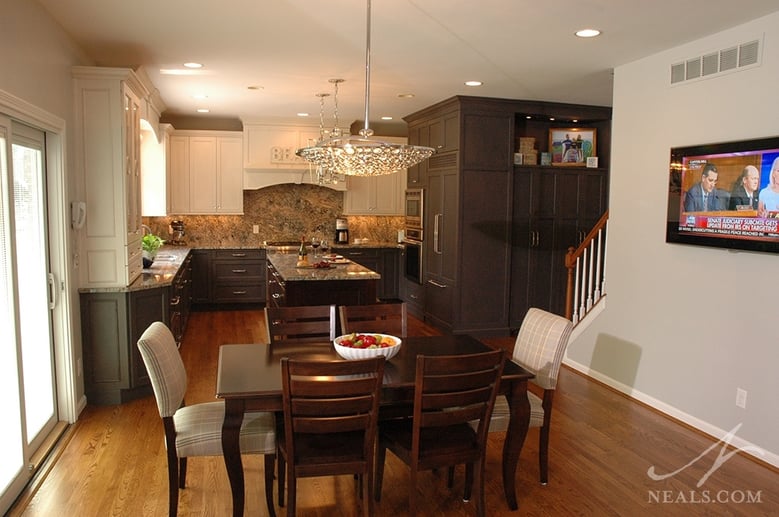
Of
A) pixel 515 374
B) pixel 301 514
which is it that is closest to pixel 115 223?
pixel 301 514

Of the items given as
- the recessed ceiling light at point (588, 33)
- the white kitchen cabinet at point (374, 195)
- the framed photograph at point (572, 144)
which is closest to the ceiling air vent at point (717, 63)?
the recessed ceiling light at point (588, 33)

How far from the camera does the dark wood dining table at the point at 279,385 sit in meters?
2.56

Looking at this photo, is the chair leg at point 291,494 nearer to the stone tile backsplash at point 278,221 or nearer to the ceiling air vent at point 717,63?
the ceiling air vent at point 717,63

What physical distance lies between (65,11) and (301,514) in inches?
127

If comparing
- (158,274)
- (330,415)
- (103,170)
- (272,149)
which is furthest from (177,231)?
(330,415)

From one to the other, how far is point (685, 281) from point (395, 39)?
2.67 meters

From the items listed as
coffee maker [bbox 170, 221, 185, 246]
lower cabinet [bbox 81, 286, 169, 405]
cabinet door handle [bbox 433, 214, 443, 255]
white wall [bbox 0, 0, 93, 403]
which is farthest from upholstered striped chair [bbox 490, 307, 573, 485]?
coffee maker [bbox 170, 221, 185, 246]

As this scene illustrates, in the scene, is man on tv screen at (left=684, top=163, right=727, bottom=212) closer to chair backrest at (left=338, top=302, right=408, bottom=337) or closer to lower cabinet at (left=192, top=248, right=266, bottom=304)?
chair backrest at (left=338, top=302, right=408, bottom=337)

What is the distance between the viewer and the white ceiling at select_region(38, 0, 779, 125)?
3.49m

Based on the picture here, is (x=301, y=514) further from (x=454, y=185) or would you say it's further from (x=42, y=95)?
(x=454, y=185)

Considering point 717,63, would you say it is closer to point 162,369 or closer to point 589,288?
point 589,288

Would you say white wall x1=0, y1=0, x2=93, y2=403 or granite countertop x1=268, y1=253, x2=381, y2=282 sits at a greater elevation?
white wall x1=0, y1=0, x2=93, y2=403

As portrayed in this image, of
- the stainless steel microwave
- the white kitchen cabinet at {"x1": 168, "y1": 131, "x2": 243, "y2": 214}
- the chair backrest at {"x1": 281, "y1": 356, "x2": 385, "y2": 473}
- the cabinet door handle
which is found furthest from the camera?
the white kitchen cabinet at {"x1": 168, "y1": 131, "x2": 243, "y2": 214}

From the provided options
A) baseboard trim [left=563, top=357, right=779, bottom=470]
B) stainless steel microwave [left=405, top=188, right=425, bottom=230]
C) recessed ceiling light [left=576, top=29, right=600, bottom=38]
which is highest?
recessed ceiling light [left=576, top=29, right=600, bottom=38]
